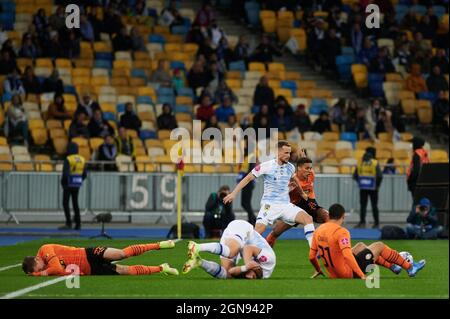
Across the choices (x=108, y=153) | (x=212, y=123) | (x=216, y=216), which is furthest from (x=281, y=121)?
(x=216, y=216)

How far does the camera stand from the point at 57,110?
33.8m

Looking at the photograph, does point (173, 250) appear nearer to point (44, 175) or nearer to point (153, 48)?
point (44, 175)

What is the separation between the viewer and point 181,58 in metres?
37.3

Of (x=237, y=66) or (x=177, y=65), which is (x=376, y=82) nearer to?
(x=237, y=66)

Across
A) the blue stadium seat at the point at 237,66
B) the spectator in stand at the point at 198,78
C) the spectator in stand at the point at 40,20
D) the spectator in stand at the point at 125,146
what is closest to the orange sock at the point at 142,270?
the spectator in stand at the point at 125,146

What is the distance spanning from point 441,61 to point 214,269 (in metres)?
23.4

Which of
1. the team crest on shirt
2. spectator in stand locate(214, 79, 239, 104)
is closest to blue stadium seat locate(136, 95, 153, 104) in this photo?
spectator in stand locate(214, 79, 239, 104)

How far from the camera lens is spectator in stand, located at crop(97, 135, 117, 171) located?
31.9m

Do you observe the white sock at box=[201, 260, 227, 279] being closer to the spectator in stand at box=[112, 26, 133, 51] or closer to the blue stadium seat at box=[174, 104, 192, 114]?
the blue stadium seat at box=[174, 104, 192, 114]

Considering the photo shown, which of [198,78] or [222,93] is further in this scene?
[198,78]

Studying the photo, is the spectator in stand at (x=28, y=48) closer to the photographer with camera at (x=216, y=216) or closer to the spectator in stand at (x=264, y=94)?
the spectator in stand at (x=264, y=94)

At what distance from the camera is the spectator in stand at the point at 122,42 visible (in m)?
36.8

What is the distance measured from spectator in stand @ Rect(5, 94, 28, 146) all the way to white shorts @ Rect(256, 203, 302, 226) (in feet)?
47.4

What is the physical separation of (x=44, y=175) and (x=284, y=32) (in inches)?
452
